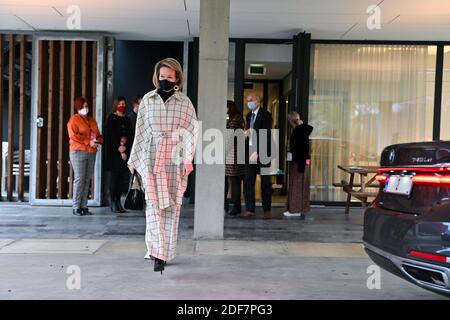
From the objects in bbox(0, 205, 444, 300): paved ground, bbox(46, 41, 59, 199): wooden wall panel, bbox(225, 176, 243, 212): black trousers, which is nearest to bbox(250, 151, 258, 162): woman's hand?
bbox(225, 176, 243, 212): black trousers

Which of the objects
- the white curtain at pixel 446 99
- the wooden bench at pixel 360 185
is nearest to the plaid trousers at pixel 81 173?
the wooden bench at pixel 360 185

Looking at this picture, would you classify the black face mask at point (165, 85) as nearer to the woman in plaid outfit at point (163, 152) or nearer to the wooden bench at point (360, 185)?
Result: the woman in plaid outfit at point (163, 152)

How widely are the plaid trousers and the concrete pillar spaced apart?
2521 mm

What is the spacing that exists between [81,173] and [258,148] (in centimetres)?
289

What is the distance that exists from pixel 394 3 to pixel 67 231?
557 cm

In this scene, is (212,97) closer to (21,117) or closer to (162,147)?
(162,147)

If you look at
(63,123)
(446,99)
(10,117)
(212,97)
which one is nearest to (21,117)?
(10,117)

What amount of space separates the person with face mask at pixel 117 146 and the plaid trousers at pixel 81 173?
1.11 ft

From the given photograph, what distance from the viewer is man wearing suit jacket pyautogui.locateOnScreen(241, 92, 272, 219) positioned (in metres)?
7.83

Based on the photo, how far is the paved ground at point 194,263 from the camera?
421cm

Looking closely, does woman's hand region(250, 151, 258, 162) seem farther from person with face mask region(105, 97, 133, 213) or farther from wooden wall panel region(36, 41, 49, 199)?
wooden wall panel region(36, 41, 49, 199)

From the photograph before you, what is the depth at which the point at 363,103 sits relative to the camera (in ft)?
31.1

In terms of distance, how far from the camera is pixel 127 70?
10.8 metres

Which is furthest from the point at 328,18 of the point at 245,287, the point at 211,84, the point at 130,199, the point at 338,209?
the point at 245,287
